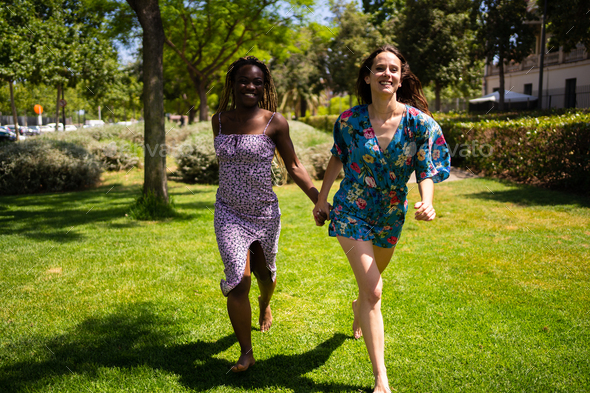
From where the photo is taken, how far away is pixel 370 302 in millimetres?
2877

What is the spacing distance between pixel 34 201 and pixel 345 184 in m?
9.60

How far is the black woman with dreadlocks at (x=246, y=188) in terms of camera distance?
10.2ft

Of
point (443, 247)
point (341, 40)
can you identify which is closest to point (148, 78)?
point (443, 247)

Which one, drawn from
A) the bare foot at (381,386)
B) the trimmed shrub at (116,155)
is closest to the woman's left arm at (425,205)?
the bare foot at (381,386)

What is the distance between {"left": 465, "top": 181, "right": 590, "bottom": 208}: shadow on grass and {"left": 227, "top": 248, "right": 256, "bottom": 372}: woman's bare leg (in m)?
7.30

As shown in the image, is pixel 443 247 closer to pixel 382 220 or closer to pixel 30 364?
pixel 382 220

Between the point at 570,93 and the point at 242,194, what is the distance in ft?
92.9

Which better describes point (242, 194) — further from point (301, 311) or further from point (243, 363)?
point (301, 311)

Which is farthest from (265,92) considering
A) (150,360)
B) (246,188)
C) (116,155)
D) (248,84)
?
(116,155)

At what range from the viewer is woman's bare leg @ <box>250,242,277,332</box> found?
134 inches

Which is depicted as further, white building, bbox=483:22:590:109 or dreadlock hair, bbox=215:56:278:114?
white building, bbox=483:22:590:109

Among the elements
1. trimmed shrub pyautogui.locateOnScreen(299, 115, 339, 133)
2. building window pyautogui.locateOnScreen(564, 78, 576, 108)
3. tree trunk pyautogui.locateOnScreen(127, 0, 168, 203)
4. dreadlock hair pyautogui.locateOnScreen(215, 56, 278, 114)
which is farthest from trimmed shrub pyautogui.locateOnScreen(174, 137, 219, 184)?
trimmed shrub pyautogui.locateOnScreen(299, 115, 339, 133)

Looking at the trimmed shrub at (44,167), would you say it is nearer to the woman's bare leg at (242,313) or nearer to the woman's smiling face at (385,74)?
the woman's bare leg at (242,313)

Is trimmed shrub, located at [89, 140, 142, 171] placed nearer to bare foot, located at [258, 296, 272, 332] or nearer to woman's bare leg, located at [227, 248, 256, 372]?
bare foot, located at [258, 296, 272, 332]
